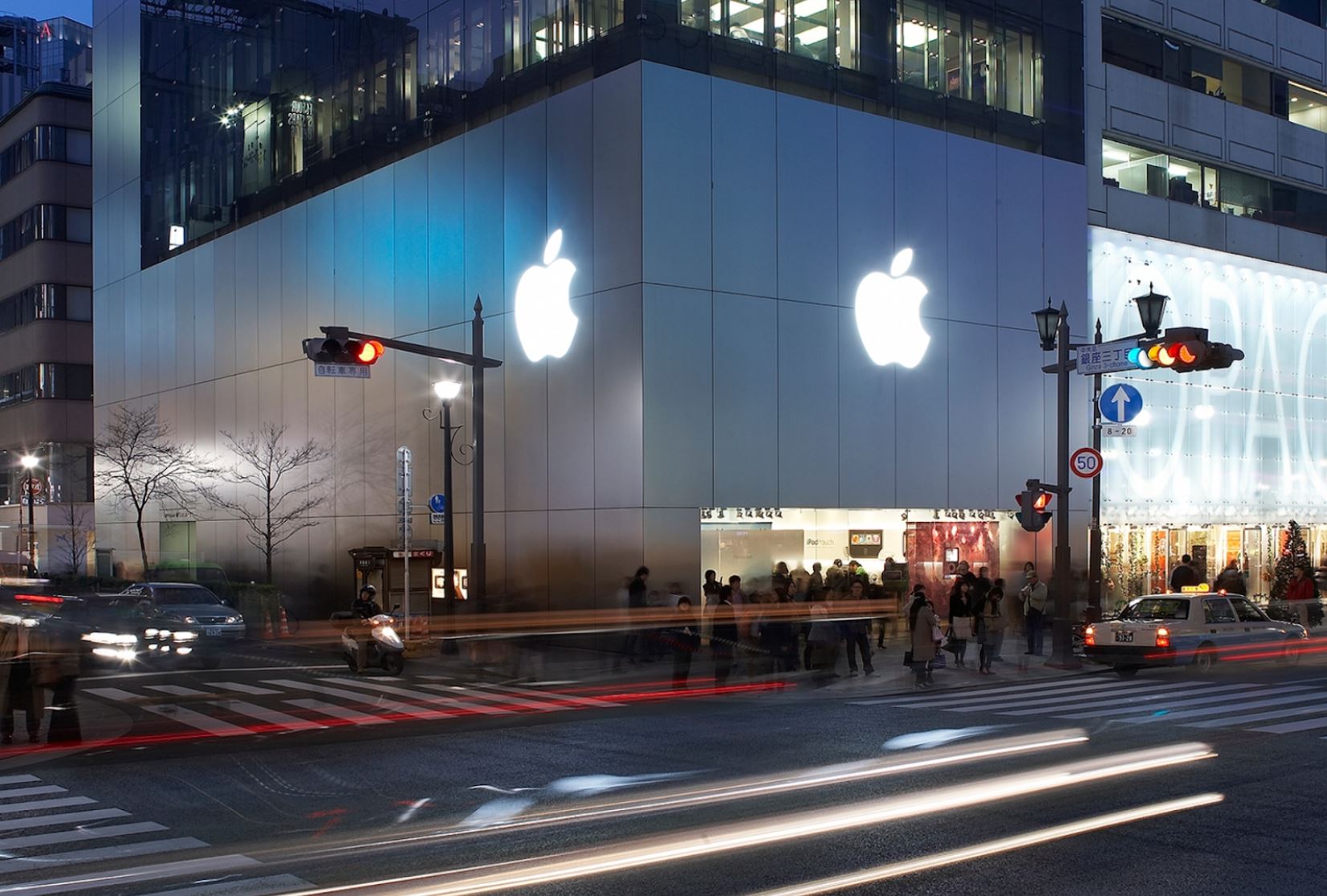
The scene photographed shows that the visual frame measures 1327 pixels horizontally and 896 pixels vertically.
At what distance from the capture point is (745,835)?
10594mm

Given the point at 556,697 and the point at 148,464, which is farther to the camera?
the point at 148,464

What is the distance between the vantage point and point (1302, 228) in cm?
4619

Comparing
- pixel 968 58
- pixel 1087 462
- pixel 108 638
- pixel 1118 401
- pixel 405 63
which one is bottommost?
pixel 108 638

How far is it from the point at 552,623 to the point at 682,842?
20.9 meters

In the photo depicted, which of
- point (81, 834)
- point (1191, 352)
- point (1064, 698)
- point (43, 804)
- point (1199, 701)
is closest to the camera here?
point (81, 834)

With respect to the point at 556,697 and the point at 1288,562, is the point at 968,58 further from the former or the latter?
the point at 556,697

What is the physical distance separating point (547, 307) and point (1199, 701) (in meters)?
18.4

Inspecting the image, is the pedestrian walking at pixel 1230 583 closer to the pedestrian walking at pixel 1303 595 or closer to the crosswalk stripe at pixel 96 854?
the pedestrian walking at pixel 1303 595

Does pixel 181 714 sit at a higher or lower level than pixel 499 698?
higher

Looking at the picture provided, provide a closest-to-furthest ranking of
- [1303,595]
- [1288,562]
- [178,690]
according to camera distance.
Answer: [178,690], [1303,595], [1288,562]

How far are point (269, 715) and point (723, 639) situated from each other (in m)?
7.80

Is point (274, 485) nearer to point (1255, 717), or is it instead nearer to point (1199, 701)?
point (1199, 701)

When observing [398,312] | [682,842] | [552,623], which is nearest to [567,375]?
[552,623]

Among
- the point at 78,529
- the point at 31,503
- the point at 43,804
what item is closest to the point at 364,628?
the point at 43,804
